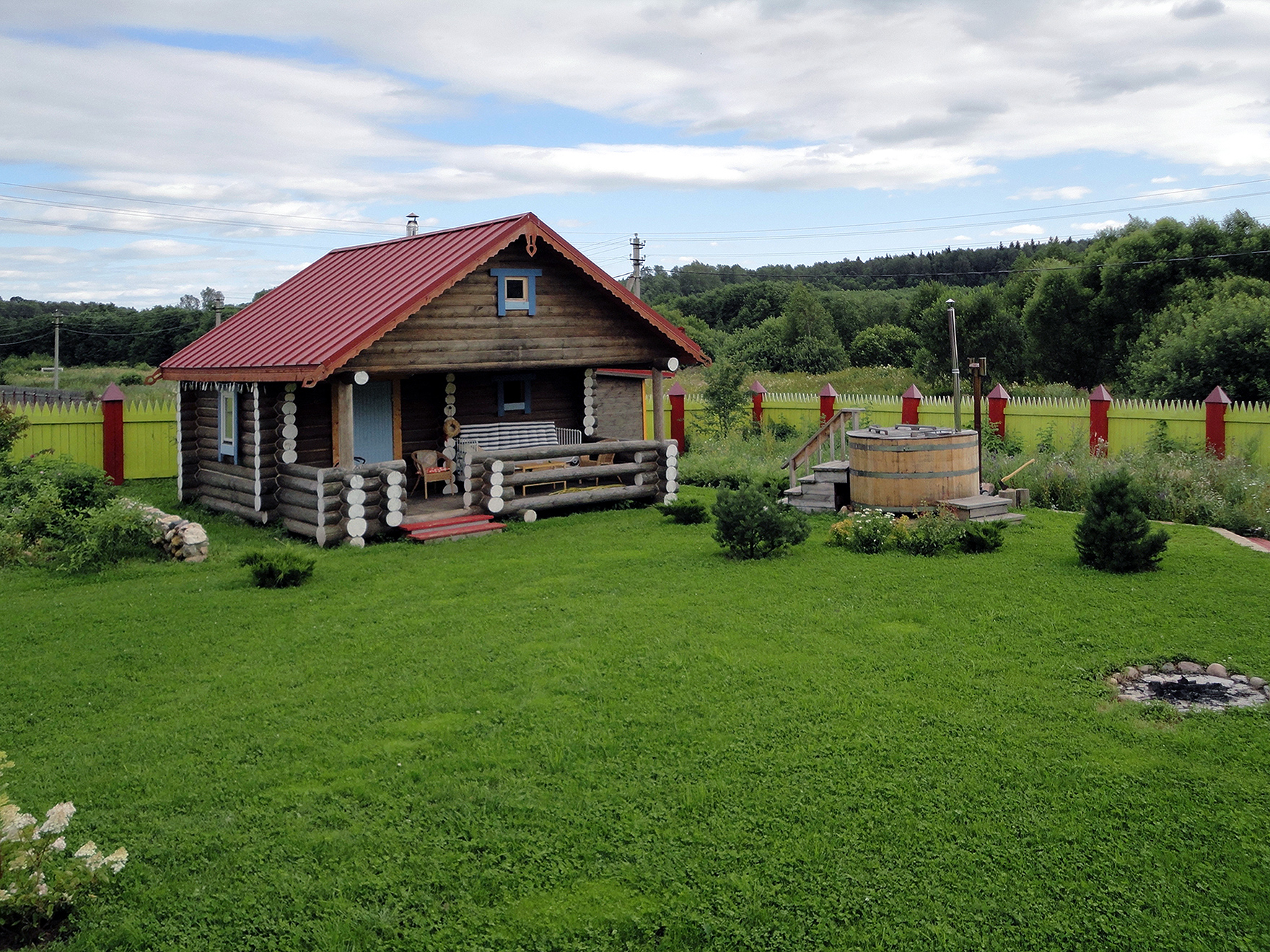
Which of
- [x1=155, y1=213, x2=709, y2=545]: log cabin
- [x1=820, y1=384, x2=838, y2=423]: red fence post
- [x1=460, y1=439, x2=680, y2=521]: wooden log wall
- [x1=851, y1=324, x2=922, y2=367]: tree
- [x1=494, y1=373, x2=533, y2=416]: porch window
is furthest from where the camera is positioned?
[x1=851, y1=324, x2=922, y2=367]: tree

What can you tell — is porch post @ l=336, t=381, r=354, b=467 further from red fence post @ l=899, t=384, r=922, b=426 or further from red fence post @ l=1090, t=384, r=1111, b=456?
red fence post @ l=1090, t=384, r=1111, b=456

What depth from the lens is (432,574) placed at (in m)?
12.4

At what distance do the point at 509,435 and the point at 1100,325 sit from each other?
1456 inches

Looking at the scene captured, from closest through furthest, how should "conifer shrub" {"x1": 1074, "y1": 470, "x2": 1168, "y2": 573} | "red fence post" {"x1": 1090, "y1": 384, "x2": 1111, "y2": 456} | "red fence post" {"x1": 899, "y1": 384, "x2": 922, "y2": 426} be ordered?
1. "conifer shrub" {"x1": 1074, "y1": 470, "x2": 1168, "y2": 573}
2. "red fence post" {"x1": 1090, "y1": 384, "x2": 1111, "y2": 456}
3. "red fence post" {"x1": 899, "y1": 384, "x2": 922, "y2": 426}

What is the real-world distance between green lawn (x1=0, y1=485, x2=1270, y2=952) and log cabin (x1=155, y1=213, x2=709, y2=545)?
3.92 meters

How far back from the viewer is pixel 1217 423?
58.0ft

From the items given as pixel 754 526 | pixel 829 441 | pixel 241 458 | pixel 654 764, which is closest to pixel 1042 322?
pixel 829 441

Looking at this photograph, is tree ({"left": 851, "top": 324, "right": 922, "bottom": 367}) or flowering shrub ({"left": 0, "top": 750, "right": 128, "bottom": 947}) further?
tree ({"left": 851, "top": 324, "right": 922, "bottom": 367})

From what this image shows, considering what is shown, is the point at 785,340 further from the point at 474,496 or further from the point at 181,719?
the point at 181,719

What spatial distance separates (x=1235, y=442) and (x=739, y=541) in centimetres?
1047

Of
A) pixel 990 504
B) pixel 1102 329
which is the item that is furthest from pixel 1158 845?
pixel 1102 329

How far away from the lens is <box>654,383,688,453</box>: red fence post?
80.6 feet

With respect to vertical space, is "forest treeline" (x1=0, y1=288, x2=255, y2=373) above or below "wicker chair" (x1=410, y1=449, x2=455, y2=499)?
above

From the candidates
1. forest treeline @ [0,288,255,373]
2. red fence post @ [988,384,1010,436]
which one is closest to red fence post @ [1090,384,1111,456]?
red fence post @ [988,384,1010,436]
